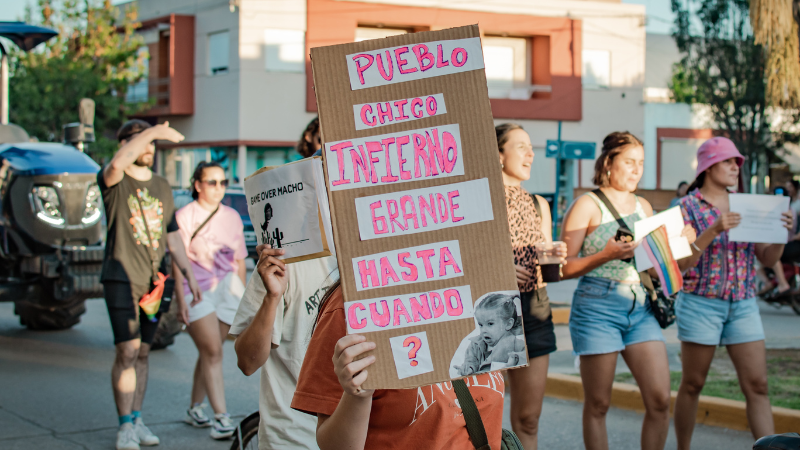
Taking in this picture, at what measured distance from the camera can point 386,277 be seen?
1.82 meters

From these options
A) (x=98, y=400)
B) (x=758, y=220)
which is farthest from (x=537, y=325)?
(x=98, y=400)

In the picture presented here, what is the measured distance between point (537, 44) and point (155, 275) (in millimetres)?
26362

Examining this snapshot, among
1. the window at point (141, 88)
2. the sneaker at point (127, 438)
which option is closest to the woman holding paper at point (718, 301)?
the sneaker at point (127, 438)

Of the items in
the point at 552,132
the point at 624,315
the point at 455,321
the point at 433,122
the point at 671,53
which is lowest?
the point at 624,315

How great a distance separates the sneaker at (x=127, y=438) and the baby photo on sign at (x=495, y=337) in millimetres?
3950

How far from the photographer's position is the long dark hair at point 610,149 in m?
4.46

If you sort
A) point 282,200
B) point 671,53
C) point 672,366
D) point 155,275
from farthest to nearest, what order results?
point 671,53, point 672,366, point 155,275, point 282,200

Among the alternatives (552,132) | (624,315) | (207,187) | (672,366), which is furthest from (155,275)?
(552,132)

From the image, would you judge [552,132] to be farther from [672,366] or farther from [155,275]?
[155,275]

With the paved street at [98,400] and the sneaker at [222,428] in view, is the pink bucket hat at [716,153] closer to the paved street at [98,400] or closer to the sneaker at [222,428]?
the paved street at [98,400]

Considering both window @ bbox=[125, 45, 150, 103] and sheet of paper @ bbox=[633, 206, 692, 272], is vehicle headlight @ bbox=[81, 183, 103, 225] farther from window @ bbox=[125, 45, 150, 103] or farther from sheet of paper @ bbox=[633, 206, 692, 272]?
window @ bbox=[125, 45, 150, 103]

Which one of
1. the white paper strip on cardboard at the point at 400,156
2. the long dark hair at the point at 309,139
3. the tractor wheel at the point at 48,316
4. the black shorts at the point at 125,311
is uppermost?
the long dark hair at the point at 309,139

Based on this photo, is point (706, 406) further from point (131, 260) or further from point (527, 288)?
point (131, 260)

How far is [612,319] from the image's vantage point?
425 cm
